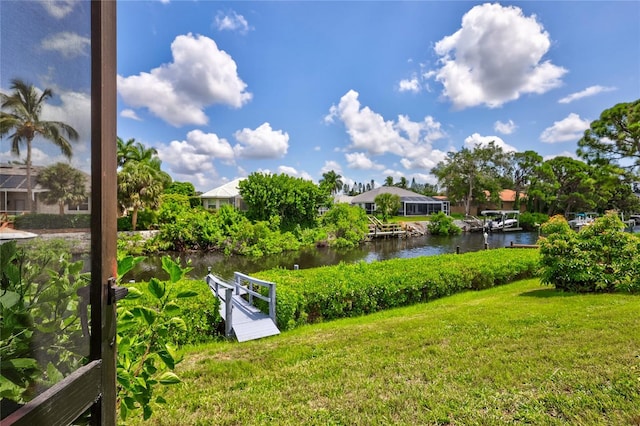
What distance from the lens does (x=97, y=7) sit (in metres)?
1.04

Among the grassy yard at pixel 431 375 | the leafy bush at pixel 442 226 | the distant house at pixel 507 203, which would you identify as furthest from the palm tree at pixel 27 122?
the distant house at pixel 507 203

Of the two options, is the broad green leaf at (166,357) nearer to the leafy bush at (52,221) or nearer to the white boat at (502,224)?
the leafy bush at (52,221)

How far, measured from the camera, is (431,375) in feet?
10.1

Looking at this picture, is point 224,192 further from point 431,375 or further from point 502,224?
point 431,375

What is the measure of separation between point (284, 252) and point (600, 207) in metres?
42.9

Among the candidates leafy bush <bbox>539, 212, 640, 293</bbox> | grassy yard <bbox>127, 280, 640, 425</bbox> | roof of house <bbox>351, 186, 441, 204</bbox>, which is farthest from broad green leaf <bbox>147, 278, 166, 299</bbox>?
roof of house <bbox>351, 186, 441, 204</bbox>

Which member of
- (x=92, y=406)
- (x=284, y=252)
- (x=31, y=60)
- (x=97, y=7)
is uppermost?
(x=97, y=7)

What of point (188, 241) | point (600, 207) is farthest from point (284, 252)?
point (600, 207)

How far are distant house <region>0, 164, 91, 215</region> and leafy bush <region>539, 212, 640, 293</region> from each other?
8.81 metres

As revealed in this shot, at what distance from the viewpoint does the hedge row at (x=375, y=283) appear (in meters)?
6.38

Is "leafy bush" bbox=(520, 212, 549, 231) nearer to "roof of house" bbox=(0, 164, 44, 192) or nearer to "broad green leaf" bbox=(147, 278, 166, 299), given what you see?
"broad green leaf" bbox=(147, 278, 166, 299)

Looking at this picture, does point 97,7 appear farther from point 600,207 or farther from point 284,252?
point 600,207

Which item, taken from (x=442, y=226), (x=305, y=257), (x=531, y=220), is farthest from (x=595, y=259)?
(x=531, y=220)

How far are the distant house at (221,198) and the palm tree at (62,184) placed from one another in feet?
106
